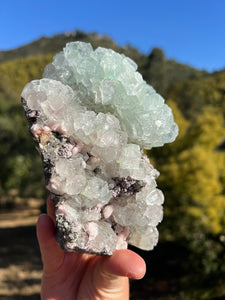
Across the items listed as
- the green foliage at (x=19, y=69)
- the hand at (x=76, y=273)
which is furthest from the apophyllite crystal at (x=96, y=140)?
the green foliage at (x=19, y=69)

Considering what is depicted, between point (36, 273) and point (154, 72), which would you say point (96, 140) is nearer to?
point (154, 72)

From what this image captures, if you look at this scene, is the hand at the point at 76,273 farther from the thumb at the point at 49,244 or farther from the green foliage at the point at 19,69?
the green foliage at the point at 19,69

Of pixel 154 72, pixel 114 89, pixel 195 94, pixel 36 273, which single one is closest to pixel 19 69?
pixel 195 94

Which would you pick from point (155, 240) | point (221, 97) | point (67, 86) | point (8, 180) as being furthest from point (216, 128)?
point (221, 97)

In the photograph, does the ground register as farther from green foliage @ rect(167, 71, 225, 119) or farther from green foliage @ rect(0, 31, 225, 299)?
green foliage @ rect(167, 71, 225, 119)

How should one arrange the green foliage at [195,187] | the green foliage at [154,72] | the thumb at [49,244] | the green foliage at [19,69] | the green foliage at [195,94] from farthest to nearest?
the green foliage at [19,69], the green foliage at [195,94], the green foliage at [154,72], the green foliage at [195,187], the thumb at [49,244]

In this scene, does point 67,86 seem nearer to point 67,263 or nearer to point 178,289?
point 67,263
